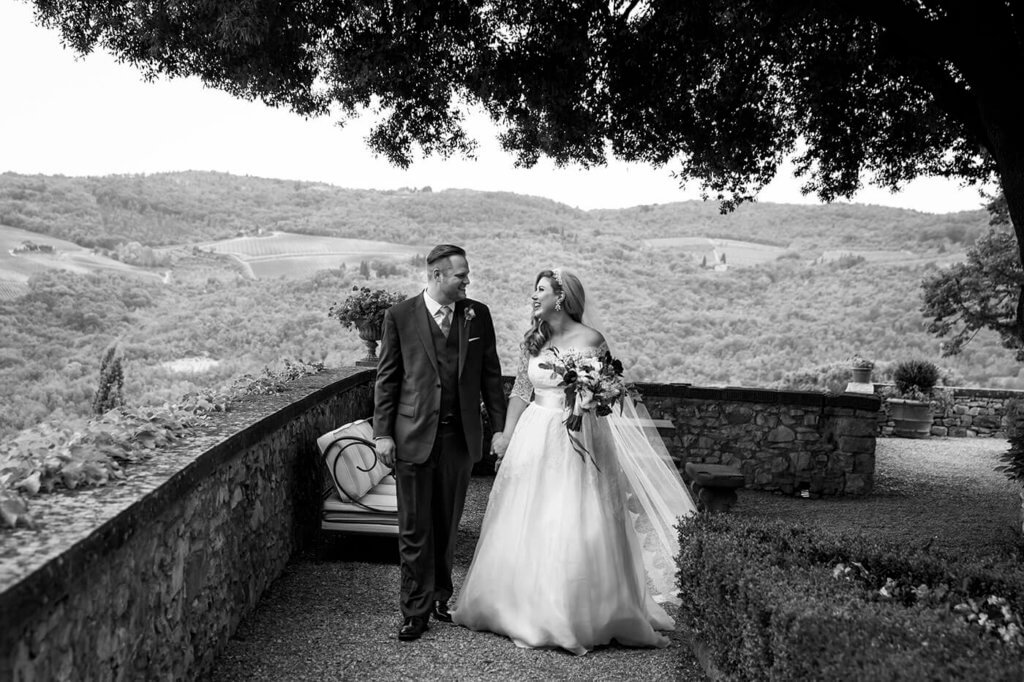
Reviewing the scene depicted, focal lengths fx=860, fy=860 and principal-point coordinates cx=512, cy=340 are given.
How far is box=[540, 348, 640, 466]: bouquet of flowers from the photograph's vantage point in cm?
462

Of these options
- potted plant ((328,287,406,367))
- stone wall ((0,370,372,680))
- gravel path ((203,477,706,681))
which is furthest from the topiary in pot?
stone wall ((0,370,372,680))

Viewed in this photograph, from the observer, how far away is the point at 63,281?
120ft

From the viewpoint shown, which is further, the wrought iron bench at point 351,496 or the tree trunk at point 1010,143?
the tree trunk at point 1010,143

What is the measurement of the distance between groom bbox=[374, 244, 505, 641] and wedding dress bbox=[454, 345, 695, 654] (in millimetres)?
270

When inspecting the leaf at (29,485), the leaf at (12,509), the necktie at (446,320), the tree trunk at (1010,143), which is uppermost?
the tree trunk at (1010,143)

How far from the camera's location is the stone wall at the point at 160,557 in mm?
1997

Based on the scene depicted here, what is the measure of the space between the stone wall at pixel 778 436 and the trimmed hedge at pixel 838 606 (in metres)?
6.32

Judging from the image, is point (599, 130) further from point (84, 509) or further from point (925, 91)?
point (84, 509)

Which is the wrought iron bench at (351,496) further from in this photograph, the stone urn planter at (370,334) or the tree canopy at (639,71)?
the stone urn planter at (370,334)

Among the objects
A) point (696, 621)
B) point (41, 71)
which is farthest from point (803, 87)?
point (41, 71)

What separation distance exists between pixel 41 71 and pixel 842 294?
198 feet

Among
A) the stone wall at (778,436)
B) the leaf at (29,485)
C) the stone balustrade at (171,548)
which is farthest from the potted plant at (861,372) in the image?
the leaf at (29,485)

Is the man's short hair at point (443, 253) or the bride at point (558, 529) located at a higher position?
the man's short hair at point (443, 253)

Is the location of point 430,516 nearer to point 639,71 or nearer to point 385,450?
point 385,450
